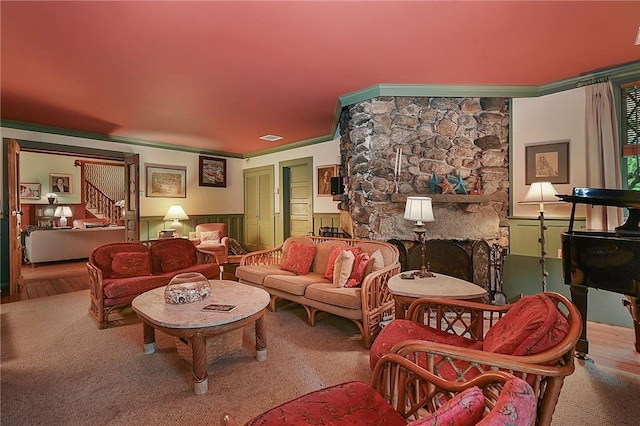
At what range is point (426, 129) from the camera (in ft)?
12.5

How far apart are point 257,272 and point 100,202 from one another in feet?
29.9

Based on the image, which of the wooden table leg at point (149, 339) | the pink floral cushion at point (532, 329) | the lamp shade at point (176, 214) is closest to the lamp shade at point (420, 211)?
the pink floral cushion at point (532, 329)

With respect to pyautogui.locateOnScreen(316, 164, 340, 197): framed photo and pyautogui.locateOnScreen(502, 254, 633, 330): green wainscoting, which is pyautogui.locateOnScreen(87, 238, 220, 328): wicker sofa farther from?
pyautogui.locateOnScreen(502, 254, 633, 330): green wainscoting

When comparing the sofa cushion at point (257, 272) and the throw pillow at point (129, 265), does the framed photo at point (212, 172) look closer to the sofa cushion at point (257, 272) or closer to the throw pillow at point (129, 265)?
the throw pillow at point (129, 265)

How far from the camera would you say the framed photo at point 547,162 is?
11.4ft

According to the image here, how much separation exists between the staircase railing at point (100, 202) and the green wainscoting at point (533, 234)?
10940 millimetres

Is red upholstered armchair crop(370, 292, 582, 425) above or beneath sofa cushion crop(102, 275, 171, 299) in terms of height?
above

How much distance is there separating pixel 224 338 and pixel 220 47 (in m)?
2.44

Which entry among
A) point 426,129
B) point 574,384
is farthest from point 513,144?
point 574,384

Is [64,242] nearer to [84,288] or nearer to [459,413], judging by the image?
[84,288]

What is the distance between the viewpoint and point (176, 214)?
244 inches

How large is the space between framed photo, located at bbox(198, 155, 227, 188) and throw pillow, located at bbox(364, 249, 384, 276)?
5.18m

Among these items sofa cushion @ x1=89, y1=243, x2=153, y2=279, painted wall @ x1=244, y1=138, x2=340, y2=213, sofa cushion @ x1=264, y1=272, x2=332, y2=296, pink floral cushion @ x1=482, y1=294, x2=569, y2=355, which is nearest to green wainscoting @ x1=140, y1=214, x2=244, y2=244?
painted wall @ x1=244, y1=138, x2=340, y2=213

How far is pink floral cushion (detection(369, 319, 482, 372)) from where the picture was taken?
1.67m
